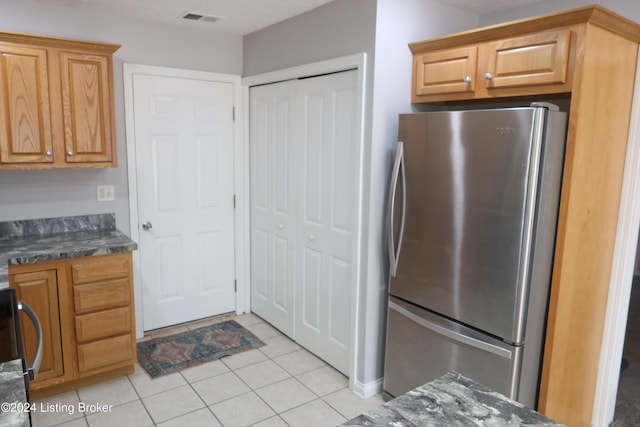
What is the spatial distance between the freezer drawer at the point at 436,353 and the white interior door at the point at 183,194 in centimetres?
181

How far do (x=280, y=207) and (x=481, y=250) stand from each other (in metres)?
1.77

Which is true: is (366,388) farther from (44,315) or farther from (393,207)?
(44,315)

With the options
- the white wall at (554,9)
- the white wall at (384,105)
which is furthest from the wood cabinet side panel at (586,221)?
the white wall at (384,105)

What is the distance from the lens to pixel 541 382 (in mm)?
2090

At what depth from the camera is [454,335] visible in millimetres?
2211

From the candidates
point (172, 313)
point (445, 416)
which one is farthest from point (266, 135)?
point (445, 416)

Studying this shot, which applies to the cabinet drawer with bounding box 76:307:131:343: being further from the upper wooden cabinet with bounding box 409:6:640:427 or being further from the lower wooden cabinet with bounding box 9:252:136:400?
the upper wooden cabinet with bounding box 409:6:640:427

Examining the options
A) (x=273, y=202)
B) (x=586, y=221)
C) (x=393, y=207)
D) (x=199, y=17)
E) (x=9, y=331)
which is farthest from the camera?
(x=273, y=202)

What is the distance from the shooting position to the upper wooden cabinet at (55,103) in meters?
2.55

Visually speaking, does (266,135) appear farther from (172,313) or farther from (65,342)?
(65,342)

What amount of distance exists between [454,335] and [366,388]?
802mm

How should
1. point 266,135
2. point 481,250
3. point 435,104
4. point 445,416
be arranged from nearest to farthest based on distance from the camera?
point 445,416 → point 481,250 → point 435,104 → point 266,135

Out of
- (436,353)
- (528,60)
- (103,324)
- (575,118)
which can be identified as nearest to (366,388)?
(436,353)

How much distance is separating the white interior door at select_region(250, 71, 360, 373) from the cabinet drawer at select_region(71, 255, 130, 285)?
1182mm
